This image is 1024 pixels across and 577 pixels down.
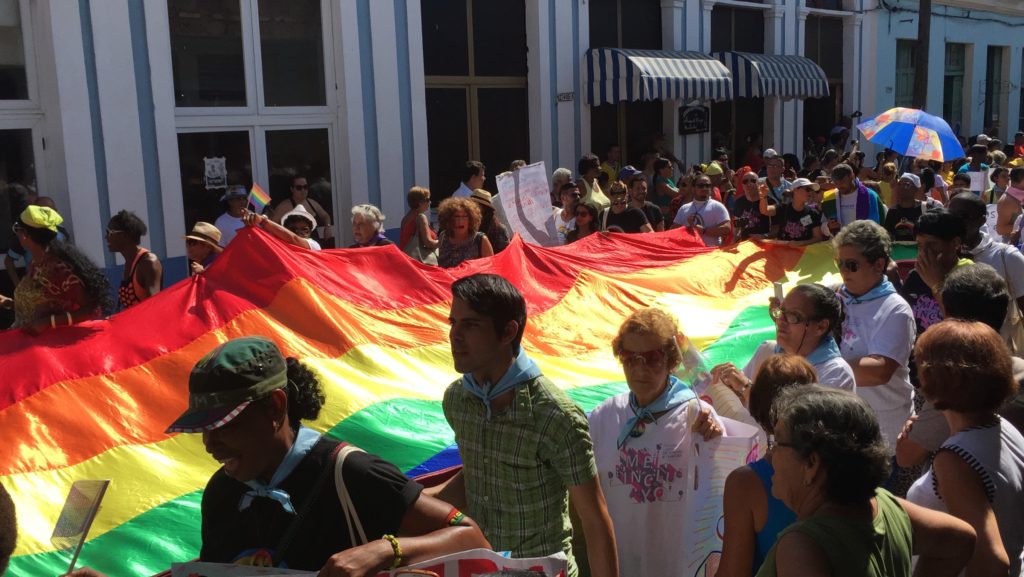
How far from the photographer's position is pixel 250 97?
10586 mm

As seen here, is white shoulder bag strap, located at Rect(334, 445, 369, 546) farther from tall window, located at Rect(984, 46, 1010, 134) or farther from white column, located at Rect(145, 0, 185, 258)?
tall window, located at Rect(984, 46, 1010, 134)

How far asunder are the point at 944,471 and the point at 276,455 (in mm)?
1819

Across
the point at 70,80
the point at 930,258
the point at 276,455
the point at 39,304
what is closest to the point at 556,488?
the point at 276,455

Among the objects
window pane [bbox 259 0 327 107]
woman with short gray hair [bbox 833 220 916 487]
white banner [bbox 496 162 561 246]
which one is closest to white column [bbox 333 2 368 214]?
window pane [bbox 259 0 327 107]

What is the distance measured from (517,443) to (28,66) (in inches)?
295

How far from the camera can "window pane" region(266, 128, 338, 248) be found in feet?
35.8

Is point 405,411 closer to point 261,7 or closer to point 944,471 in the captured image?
point 944,471

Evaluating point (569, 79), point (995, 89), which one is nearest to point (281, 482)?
point (569, 79)

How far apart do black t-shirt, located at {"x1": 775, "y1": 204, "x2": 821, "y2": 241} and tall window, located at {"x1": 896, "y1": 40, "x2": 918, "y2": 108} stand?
17038 millimetres

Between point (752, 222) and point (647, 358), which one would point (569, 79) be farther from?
point (647, 358)

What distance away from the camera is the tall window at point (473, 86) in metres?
12.9

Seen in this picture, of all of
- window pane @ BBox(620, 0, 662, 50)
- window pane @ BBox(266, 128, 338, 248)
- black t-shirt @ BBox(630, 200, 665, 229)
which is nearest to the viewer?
black t-shirt @ BBox(630, 200, 665, 229)

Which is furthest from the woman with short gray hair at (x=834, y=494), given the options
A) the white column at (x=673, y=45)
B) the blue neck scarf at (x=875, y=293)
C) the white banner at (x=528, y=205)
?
the white column at (x=673, y=45)

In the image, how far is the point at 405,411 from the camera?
5.04 meters
